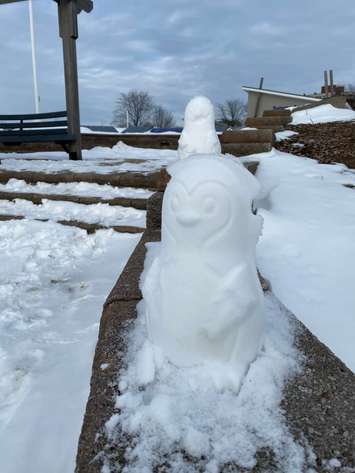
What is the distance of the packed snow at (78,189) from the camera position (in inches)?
189

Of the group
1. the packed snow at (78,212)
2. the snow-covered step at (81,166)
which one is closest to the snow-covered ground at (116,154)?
the snow-covered step at (81,166)

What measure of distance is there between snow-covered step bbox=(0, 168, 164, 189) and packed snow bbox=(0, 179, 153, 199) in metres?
0.06

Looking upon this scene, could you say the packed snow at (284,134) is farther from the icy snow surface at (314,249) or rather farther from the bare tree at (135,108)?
the bare tree at (135,108)

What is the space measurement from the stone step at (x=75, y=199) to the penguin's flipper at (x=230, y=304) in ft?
10.5

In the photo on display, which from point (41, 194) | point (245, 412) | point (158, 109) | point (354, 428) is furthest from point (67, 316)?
point (158, 109)

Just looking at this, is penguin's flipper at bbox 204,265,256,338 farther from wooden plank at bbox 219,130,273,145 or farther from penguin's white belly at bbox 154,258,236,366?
wooden plank at bbox 219,130,273,145

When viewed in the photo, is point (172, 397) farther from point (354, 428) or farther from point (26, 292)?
point (26, 292)

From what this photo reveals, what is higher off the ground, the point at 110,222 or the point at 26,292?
the point at 110,222

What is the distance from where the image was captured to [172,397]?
135cm

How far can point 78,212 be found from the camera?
178 inches

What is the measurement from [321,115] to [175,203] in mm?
10022

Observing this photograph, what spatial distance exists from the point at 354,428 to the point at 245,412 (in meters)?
0.34

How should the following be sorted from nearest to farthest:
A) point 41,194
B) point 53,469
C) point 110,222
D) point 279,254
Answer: point 53,469
point 279,254
point 110,222
point 41,194

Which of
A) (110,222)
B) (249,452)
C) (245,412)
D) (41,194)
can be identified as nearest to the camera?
(249,452)
